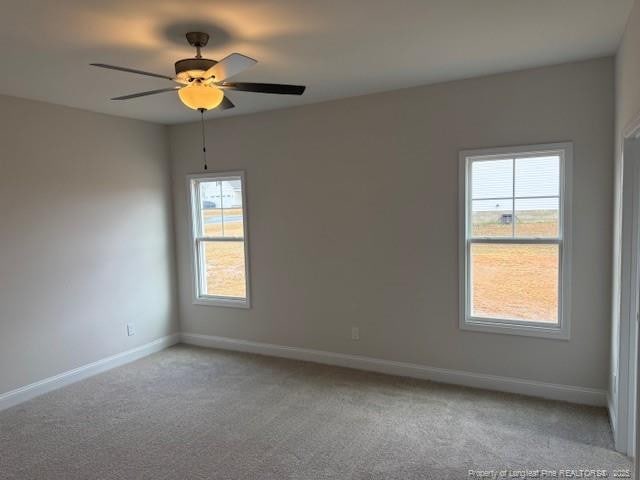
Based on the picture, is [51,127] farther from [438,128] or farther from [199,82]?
[438,128]

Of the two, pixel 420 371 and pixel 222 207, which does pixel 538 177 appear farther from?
pixel 222 207

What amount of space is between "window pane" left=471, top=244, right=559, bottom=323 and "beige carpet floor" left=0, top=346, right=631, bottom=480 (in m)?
0.70

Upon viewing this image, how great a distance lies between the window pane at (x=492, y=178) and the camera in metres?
3.70

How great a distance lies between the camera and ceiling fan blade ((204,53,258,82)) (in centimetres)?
220

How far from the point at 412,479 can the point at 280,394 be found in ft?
5.09

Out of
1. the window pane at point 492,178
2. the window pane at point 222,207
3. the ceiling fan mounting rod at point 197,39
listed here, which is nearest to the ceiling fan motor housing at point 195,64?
the ceiling fan mounting rod at point 197,39

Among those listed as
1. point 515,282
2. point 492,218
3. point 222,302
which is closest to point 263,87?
point 492,218

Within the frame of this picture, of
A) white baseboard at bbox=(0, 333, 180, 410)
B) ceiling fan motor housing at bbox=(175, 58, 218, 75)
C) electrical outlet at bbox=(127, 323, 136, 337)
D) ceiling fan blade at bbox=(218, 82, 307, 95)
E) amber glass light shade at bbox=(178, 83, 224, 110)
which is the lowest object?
white baseboard at bbox=(0, 333, 180, 410)

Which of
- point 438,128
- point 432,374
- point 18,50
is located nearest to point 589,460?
point 432,374

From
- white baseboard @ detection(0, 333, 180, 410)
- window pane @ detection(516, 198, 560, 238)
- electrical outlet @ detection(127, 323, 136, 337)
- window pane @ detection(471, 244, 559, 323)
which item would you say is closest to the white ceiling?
window pane @ detection(516, 198, 560, 238)

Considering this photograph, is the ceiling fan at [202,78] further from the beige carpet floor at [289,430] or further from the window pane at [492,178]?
the beige carpet floor at [289,430]

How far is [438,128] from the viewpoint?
389 cm

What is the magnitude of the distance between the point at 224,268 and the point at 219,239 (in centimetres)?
35

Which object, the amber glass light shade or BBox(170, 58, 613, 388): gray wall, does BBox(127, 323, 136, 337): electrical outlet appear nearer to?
BBox(170, 58, 613, 388): gray wall
